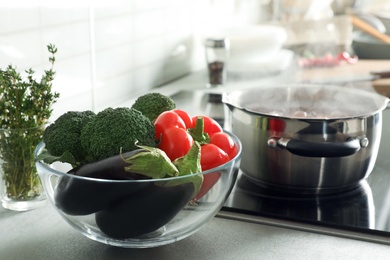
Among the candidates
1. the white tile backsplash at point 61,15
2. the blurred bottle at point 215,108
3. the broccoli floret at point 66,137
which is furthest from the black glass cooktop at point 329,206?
the white tile backsplash at point 61,15

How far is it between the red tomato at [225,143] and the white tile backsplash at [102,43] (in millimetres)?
426

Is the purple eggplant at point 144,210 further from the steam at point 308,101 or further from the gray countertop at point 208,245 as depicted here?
the steam at point 308,101

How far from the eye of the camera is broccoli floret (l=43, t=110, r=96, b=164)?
674 mm

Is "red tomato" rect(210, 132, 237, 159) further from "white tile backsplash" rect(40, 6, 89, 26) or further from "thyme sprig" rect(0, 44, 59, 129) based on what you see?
"white tile backsplash" rect(40, 6, 89, 26)

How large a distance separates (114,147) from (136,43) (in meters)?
0.79

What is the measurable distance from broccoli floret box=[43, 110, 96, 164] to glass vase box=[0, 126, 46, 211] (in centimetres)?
7

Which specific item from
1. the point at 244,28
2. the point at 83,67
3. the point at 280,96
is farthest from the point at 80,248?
the point at 244,28

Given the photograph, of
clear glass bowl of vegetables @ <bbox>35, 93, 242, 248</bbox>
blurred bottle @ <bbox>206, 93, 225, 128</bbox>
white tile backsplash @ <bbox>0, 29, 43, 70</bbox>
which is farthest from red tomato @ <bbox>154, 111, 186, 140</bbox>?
blurred bottle @ <bbox>206, 93, 225, 128</bbox>

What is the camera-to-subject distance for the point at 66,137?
0.68m

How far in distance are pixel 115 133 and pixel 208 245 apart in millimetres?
180

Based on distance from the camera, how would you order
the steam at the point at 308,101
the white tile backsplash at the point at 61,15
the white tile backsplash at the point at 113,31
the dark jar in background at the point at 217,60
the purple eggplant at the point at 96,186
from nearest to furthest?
the purple eggplant at the point at 96,186
the steam at the point at 308,101
the white tile backsplash at the point at 61,15
the white tile backsplash at the point at 113,31
the dark jar in background at the point at 217,60

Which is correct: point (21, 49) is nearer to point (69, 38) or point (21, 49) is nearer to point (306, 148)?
point (69, 38)

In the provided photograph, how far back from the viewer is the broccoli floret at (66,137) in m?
0.67

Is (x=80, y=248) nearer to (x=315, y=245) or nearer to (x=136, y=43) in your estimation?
(x=315, y=245)
